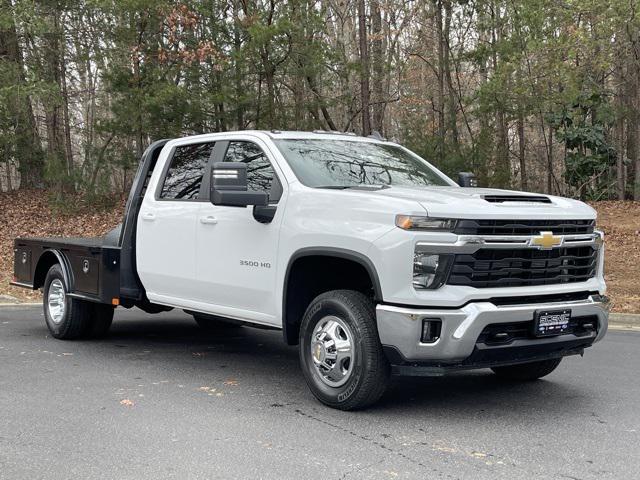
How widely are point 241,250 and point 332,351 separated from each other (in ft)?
4.29

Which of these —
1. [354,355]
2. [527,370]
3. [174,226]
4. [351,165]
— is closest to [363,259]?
[354,355]

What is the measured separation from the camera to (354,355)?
544 cm

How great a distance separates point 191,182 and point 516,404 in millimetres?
3540

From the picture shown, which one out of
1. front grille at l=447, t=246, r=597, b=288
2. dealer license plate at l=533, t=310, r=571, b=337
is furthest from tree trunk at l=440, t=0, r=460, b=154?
dealer license plate at l=533, t=310, r=571, b=337

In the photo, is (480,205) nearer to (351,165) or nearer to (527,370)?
(351,165)

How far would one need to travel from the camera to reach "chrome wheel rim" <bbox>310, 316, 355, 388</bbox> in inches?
219

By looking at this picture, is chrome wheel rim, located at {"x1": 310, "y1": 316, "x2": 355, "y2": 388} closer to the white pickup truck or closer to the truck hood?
the white pickup truck

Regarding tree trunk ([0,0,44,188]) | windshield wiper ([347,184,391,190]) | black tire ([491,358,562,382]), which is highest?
Answer: tree trunk ([0,0,44,188])

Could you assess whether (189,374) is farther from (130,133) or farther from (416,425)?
(130,133)

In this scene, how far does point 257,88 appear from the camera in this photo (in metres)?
21.1

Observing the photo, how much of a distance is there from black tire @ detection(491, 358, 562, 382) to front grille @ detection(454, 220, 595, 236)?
1.33 meters

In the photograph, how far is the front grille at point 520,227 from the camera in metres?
5.14

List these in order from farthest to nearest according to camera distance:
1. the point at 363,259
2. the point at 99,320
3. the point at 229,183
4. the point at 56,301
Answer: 1. the point at 56,301
2. the point at 99,320
3. the point at 229,183
4. the point at 363,259

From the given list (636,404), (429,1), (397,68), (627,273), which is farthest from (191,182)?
(429,1)
